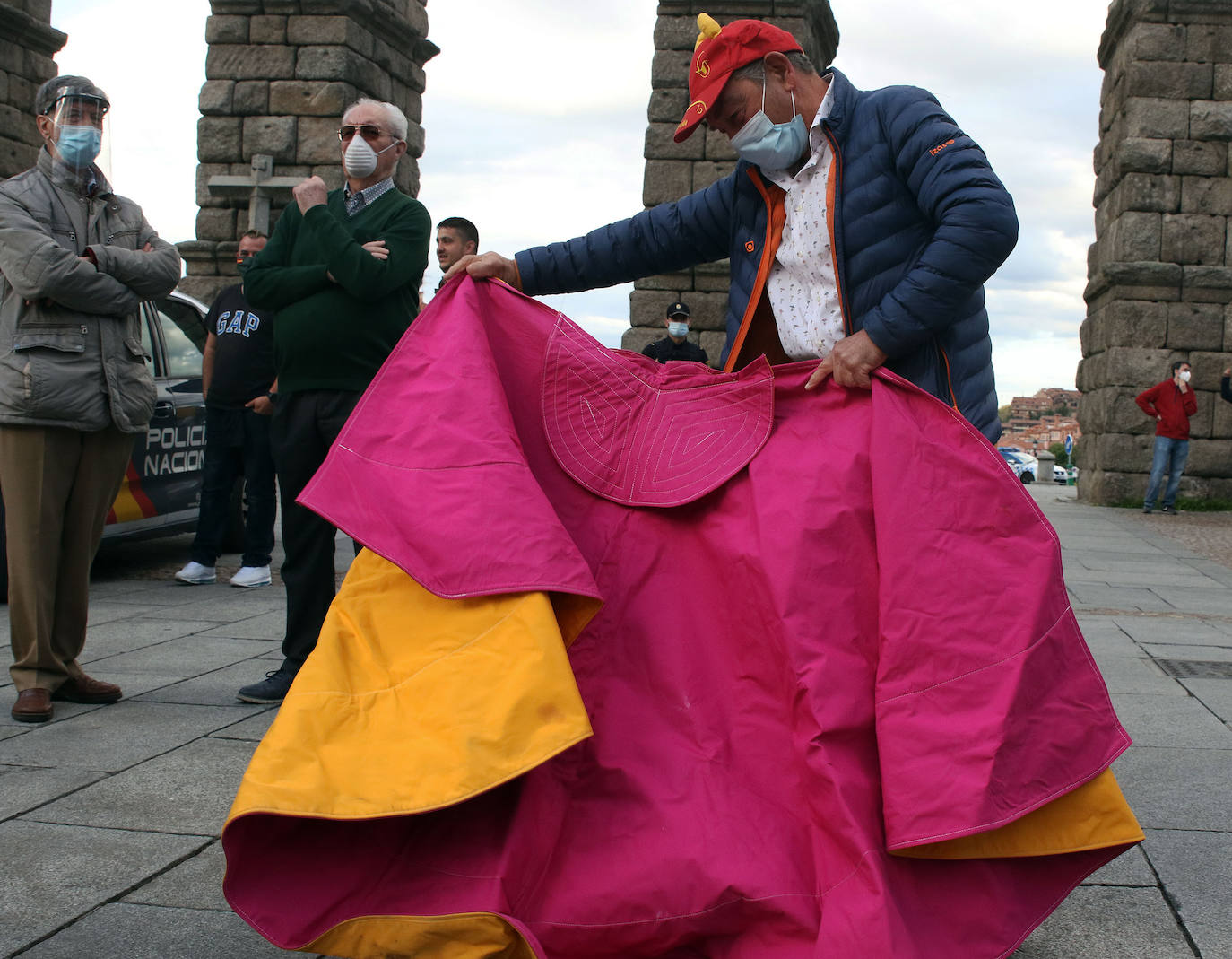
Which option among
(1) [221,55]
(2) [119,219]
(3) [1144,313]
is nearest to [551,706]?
(2) [119,219]

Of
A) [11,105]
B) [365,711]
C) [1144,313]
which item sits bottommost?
[365,711]

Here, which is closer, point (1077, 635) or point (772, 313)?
point (1077, 635)

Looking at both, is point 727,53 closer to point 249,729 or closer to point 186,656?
point 249,729

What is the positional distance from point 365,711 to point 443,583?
27cm

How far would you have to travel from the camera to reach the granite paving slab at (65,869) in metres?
2.43

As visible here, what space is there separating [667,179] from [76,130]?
842 cm

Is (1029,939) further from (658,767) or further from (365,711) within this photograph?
(365,711)

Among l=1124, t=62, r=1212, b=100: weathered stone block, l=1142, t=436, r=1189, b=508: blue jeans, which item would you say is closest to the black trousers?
l=1142, t=436, r=1189, b=508: blue jeans

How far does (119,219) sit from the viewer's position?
14.8ft

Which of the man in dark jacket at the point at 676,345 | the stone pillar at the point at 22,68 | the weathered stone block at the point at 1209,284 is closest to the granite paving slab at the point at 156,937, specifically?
the man in dark jacket at the point at 676,345

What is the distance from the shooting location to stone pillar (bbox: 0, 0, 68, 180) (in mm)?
15258

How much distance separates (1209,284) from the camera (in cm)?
1513

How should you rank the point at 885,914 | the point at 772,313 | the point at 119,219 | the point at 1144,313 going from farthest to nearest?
1. the point at 1144,313
2. the point at 119,219
3. the point at 772,313
4. the point at 885,914

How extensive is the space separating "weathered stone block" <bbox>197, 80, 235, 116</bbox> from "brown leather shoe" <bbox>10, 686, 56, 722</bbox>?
32.8 feet
